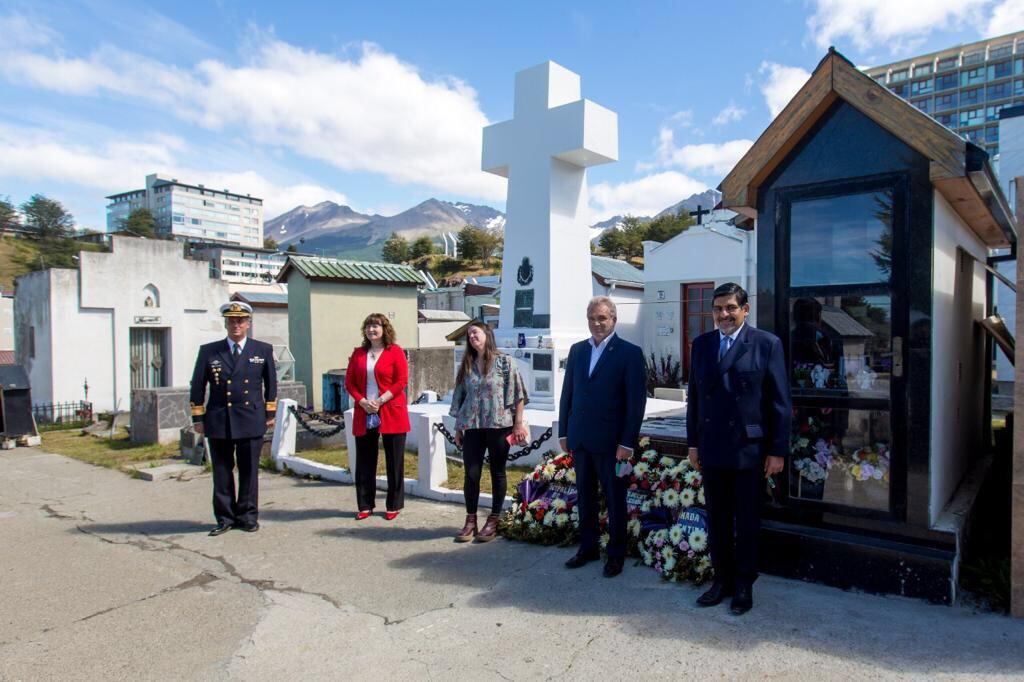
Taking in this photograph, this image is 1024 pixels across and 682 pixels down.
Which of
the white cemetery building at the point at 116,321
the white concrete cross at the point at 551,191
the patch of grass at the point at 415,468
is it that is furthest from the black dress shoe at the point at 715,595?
the white cemetery building at the point at 116,321

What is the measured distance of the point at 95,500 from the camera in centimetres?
730

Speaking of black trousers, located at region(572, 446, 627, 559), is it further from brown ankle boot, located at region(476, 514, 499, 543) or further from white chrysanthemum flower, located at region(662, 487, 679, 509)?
brown ankle boot, located at region(476, 514, 499, 543)

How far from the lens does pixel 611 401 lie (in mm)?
4414

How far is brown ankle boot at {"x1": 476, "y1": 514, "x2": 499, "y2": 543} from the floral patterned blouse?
30.5 inches

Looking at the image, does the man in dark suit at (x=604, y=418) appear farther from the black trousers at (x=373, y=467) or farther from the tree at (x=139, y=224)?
the tree at (x=139, y=224)

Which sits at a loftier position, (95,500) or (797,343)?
(797,343)

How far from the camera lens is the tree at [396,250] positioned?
Result: 66.4m

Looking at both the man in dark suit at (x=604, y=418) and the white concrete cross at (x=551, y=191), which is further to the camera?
the white concrete cross at (x=551, y=191)

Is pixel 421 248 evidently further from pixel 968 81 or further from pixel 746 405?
pixel 968 81

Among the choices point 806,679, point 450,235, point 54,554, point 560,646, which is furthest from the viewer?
point 450,235

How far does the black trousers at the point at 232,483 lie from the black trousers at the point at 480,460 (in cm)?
197

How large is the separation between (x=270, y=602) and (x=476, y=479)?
1790 mm

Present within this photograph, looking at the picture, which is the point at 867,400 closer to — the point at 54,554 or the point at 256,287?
the point at 54,554

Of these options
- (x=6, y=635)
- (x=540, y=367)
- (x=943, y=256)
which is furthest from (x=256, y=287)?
(x=943, y=256)
